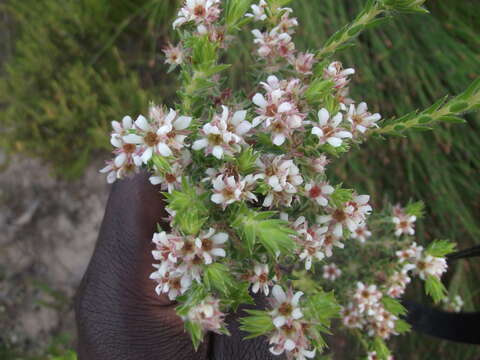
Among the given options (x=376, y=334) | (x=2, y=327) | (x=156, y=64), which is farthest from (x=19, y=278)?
(x=376, y=334)

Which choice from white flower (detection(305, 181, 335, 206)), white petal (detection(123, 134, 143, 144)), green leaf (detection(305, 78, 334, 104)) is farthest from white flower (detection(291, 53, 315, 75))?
white petal (detection(123, 134, 143, 144))

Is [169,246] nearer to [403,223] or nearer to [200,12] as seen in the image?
[200,12]

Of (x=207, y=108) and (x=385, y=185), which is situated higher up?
(x=207, y=108)

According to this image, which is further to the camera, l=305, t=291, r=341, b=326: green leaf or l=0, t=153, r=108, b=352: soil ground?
l=0, t=153, r=108, b=352: soil ground

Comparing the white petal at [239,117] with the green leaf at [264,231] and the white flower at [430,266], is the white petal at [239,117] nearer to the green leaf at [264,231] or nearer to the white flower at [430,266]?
the green leaf at [264,231]

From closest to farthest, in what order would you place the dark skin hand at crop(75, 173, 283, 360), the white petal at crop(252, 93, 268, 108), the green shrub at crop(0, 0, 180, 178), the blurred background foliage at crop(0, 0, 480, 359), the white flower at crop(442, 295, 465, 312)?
the white petal at crop(252, 93, 268, 108), the dark skin hand at crop(75, 173, 283, 360), the white flower at crop(442, 295, 465, 312), the blurred background foliage at crop(0, 0, 480, 359), the green shrub at crop(0, 0, 180, 178)

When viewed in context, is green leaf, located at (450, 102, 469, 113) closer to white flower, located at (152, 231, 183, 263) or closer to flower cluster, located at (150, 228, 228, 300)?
flower cluster, located at (150, 228, 228, 300)

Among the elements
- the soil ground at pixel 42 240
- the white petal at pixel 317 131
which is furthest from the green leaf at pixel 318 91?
the soil ground at pixel 42 240

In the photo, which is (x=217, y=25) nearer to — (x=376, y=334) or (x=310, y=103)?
(x=310, y=103)
